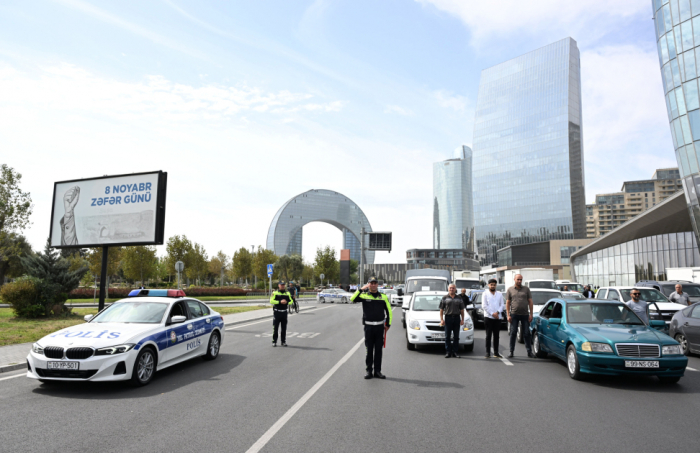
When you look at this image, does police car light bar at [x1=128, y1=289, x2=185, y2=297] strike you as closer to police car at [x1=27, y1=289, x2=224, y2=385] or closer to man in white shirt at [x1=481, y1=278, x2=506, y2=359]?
police car at [x1=27, y1=289, x2=224, y2=385]

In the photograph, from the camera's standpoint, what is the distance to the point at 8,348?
1122 cm

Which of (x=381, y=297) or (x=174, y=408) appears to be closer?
(x=174, y=408)

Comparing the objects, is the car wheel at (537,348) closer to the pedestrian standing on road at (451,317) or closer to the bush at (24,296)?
the pedestrian standing on road at (451,317)

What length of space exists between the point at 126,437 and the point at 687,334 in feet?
39.7

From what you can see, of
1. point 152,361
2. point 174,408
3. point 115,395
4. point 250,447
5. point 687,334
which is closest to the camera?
point 250,447

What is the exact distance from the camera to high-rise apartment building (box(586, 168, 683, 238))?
179625 millimetres

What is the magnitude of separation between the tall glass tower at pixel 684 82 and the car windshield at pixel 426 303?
29485mm

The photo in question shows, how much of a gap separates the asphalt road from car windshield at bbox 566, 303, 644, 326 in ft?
3.61

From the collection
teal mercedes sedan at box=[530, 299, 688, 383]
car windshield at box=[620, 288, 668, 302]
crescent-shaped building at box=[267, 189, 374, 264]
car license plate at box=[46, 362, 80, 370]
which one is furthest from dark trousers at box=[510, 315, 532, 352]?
crescent-shaped building at box=[267, 189, 374, 264]

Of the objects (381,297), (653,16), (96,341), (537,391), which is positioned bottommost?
(537,391)

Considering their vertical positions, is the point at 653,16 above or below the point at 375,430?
above

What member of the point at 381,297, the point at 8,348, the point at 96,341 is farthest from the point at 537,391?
the point at 8,348

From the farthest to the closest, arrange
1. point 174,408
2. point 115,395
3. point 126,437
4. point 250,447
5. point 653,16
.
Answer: point 653,16 → point 115,395 → point 174,408 → point 126,437 → point 250,447

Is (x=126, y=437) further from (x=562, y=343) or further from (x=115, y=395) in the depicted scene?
(x=562, y=343)
